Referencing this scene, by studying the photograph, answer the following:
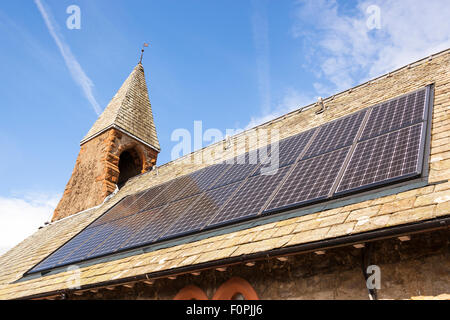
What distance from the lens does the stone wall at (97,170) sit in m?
16.2

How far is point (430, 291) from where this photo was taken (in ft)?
12.9

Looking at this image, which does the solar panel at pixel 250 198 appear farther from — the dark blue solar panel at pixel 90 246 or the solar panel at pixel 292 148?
the dark blue solar panel at pixel 90 246

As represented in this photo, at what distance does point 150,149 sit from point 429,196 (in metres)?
16.1

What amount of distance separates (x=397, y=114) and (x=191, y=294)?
16.4ft

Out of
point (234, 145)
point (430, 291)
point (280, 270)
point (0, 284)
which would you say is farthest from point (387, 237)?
point (0, 284)

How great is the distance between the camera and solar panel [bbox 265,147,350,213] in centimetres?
589

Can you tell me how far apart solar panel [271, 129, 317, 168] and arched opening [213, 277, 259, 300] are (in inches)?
109

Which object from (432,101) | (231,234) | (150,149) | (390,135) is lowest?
(231,234)

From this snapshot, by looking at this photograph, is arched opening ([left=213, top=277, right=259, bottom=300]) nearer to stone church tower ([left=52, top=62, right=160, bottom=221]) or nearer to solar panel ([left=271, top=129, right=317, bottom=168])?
solar panel ([left=271, top=129, right=317, bottom=168])

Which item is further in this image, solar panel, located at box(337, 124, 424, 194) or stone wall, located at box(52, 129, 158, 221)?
stone wall, located at box(52, 129, 158, 221)

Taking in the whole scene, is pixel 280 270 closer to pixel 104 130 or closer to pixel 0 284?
pixel 0 284

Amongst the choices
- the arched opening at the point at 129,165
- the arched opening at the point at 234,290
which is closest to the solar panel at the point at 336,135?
the arched opening at the point at 234,290

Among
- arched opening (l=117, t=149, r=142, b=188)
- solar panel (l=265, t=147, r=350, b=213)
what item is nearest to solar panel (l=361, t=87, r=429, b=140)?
solar panel (l=265, t=147, r=350, b=213)

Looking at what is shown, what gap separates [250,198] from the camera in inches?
272
